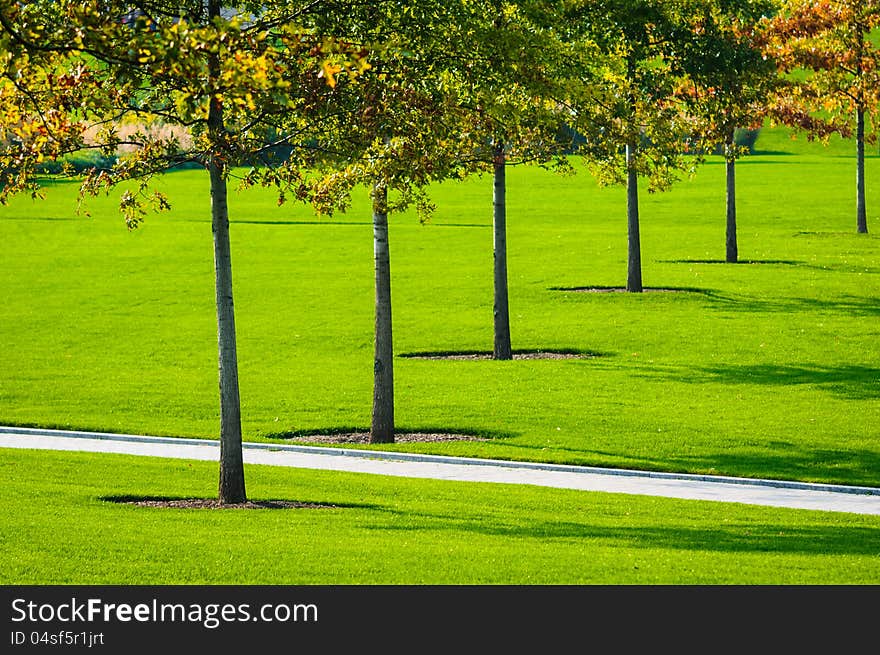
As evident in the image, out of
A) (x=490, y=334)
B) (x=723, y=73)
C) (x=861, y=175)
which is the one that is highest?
(x=723, y=73)

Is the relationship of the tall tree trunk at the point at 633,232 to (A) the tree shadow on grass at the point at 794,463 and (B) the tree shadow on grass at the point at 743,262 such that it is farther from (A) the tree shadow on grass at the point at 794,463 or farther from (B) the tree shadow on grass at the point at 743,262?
(A) the tree shadow on grass at the point at 794,463

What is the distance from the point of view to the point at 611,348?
31.6 meters

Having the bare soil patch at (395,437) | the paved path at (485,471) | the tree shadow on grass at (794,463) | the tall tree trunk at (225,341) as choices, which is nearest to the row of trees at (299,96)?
the tall tree trunk at (225,341)

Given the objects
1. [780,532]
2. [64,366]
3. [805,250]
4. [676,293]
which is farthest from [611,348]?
[805,250]

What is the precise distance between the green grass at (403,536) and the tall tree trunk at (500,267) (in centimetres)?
1136

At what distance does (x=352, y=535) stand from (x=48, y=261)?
4145 centimetres

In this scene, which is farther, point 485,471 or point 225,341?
point 485,471

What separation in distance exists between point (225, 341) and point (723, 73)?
783 inches

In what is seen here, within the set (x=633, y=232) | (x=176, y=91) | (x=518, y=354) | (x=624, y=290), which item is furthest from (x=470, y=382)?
(x=176, y=91)

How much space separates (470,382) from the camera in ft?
90.3

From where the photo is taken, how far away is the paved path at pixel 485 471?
57.1ft

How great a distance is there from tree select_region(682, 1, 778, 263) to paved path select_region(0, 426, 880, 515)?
15.1 meters

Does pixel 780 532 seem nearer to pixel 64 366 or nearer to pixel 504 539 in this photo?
pixel 504 539

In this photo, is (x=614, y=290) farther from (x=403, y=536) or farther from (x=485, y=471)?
(x=403, y=536)
